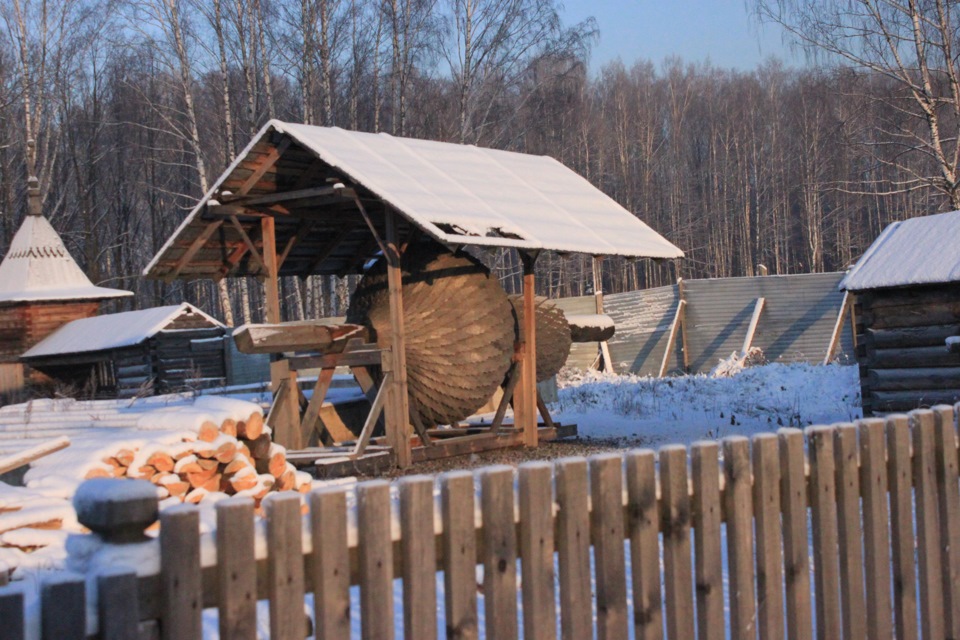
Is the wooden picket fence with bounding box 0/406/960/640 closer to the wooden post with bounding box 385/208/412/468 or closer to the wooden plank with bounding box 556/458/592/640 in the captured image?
the wooden plank with bounding box 556/458/592/640

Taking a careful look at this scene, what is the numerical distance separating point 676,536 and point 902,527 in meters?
1.43

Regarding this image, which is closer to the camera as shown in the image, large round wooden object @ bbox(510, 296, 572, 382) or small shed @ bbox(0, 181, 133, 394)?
large round wooden object @ bbox(510, 296, 572, 382)

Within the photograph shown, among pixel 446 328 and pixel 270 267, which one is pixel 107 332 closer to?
pixel 270 267

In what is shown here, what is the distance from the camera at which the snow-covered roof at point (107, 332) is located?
→ 23.4 metres

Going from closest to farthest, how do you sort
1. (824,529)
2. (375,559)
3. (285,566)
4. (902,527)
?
1. (285,566)
2. (375,559)
3. (824,529)
4. (902,527)

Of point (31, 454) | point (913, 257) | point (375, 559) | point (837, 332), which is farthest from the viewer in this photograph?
point (837, 332)

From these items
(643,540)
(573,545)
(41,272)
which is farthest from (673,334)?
(573,545)

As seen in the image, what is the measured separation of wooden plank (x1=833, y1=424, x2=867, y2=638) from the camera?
4020 mm

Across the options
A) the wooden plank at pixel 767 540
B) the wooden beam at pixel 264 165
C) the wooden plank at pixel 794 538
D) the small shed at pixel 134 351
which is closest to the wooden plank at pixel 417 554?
the wooden plank at pixel 767 540

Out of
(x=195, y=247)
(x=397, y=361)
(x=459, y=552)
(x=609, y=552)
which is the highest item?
(x=195, y=247)

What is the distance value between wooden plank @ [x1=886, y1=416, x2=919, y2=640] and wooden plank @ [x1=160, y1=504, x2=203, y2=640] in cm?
301

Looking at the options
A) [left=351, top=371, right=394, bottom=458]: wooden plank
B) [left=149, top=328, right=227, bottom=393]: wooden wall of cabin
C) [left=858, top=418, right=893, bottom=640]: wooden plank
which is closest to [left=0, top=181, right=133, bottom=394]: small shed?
[left=149, top=328, right=227, bottom=393]: wooden wall of cabin

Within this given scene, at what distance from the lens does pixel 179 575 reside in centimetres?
247

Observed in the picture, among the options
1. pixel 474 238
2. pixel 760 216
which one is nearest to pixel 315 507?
pixel 474 238
